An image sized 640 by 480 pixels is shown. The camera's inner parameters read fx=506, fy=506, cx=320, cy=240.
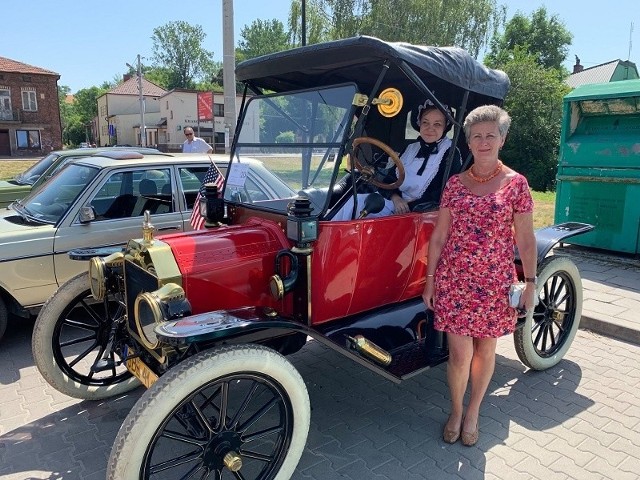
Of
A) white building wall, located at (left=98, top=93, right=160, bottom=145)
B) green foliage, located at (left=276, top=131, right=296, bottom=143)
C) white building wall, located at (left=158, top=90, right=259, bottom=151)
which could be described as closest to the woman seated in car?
green foliage, located at (left=276, top=131, right=296, bottom=143)

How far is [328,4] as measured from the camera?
84.7 ft

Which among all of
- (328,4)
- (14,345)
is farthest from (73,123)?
(14,345)

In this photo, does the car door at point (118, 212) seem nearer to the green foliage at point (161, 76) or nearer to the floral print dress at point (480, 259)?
the floral print dress at point (480, 259)

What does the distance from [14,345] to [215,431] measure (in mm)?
3146

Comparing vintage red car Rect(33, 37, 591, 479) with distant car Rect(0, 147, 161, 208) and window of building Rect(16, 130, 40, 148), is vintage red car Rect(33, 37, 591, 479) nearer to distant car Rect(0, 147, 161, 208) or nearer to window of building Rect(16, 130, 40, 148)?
distant car Rect(0, 147, 161, 208)

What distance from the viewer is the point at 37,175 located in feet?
28.8

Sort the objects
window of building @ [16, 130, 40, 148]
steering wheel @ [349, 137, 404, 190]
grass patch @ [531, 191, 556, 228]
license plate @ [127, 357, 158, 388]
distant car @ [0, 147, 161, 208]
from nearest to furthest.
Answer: license plate @ [127, 357, 158, 388] < steering wheel @ [349, 137, 404, 190] < distant car @ [0, 147, 161, 208] < grass patch @ [531, 191, 556, 228] < window of building @ [16, 130, 40, 148]

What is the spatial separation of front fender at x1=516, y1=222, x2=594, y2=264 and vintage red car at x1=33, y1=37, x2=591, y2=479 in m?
0.04

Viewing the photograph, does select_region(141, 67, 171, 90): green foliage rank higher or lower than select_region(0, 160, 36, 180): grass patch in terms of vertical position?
higher

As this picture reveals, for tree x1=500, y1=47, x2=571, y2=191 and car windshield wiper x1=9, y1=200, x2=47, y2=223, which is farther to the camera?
tree x1=500, y1=47, x2=571, y2=191

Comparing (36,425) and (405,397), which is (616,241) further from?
(36,425)

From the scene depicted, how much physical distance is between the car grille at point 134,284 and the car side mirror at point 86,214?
6.69 feet

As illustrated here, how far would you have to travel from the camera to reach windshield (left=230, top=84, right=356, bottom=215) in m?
3.09

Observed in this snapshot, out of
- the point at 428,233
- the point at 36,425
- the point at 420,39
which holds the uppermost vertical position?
the point at 420,39
